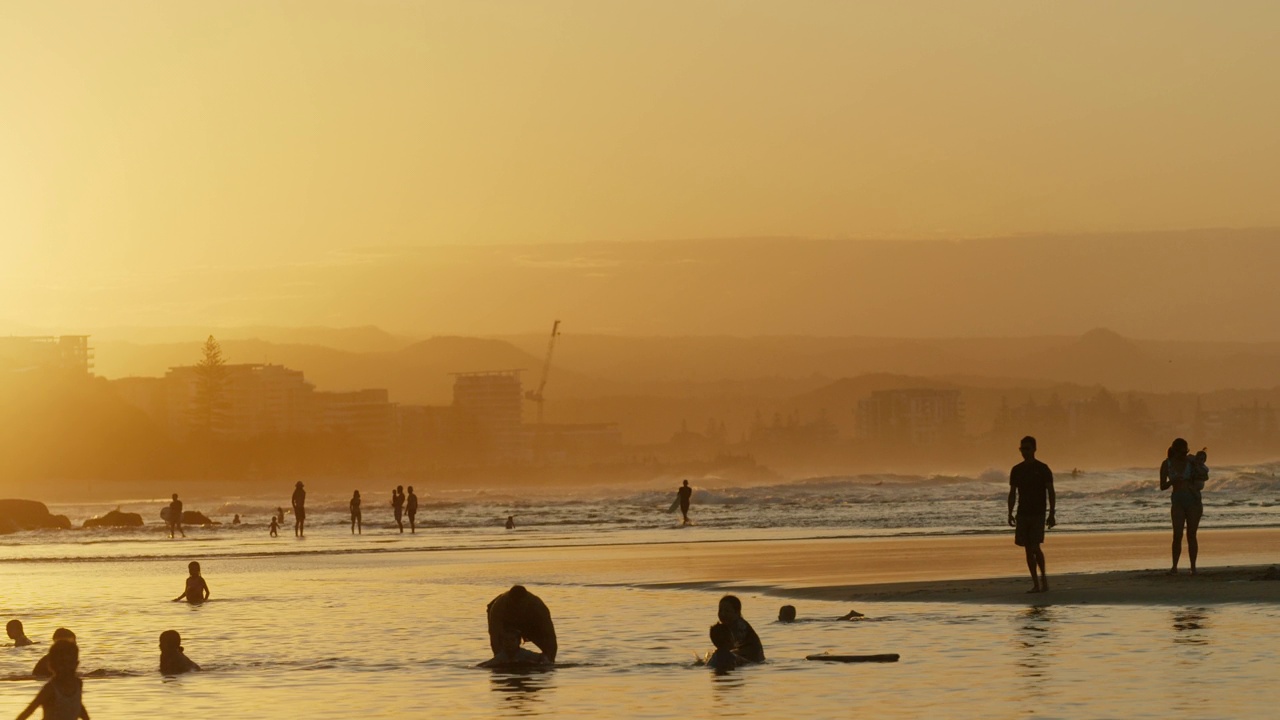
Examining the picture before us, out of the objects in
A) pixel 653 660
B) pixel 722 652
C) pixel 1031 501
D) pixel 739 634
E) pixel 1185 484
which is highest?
pixel 1185 484

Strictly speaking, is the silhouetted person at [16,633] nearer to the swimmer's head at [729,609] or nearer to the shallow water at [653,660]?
the shallow water at [653,660]

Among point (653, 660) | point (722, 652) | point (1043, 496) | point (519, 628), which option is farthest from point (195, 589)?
point (1043, 496)

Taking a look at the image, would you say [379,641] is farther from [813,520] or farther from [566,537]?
[813,520]

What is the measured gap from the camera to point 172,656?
59.8 feet

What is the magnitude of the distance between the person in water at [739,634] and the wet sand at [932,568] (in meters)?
6.60

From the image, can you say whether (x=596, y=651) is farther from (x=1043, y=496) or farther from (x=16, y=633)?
(x=16, y=633)

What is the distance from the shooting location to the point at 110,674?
18453mm

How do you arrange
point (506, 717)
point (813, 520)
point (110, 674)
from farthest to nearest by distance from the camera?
point (813, 520)
point (110, 674)
point (506, 717)

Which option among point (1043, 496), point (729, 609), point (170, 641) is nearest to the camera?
point (729, 609)

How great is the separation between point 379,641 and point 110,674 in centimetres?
376

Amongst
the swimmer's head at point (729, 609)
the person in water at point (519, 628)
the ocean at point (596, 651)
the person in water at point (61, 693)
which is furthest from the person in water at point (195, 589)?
the person in water at point (61, 693)

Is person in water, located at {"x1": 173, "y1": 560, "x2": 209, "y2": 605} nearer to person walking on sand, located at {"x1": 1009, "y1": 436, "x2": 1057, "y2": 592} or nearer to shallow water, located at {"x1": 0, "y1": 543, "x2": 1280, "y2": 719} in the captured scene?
shallow water, located at {"x1": 0, "y1": 543, "x2": 1280, "y2": 719}

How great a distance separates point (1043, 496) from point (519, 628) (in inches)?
350

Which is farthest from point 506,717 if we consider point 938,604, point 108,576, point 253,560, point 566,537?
point 566,537
